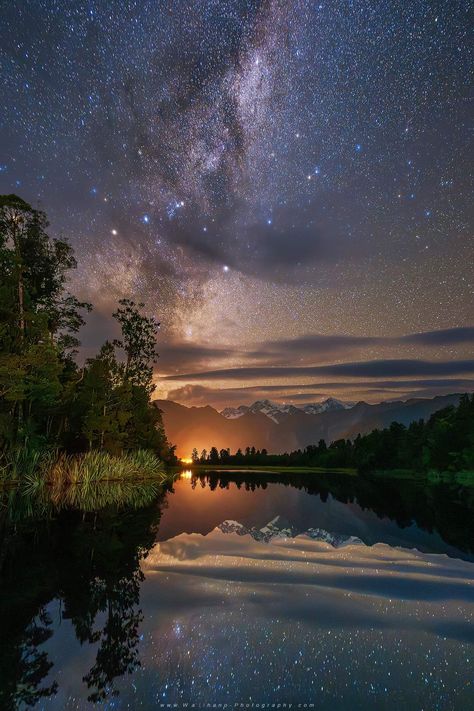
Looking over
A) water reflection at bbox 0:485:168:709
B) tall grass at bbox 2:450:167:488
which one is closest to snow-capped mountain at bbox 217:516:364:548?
water reflection at bbox 0:485:168:709

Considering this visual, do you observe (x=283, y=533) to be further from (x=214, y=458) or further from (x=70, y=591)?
(x=214, y=458)

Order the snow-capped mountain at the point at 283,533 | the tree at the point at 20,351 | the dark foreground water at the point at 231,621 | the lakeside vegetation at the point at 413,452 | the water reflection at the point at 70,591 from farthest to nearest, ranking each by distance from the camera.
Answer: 1. the lakeside vegetation at the point at 413,452
2. the tree at the point at 20,351
3. the snow-capped mountain at the point at 283,533
4. the water reflection at the point at 70,591
5. the dark foreground water at the point at 231,621

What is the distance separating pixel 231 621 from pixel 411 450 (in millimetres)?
92297

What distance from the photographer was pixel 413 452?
91125 millimetres

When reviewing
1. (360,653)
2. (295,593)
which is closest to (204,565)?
(295,593)

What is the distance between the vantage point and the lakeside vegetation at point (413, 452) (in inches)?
2955

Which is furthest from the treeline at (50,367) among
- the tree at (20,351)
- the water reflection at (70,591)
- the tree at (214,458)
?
the tree at (214,458)

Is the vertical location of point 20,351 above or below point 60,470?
above

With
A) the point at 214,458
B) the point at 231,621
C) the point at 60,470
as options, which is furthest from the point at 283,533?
the point at 214,458

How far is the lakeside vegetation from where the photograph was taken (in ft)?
246

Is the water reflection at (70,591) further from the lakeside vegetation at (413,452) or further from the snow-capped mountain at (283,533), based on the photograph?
the lakeside vegetation at (413,452)

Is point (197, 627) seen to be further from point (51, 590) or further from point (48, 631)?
point (51, 590)

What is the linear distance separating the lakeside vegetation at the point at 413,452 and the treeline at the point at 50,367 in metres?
48.3

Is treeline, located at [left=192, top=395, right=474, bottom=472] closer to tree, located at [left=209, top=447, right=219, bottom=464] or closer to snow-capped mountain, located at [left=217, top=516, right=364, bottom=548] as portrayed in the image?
tree, located at [left=209, top=447, right=219, bottom=464]
